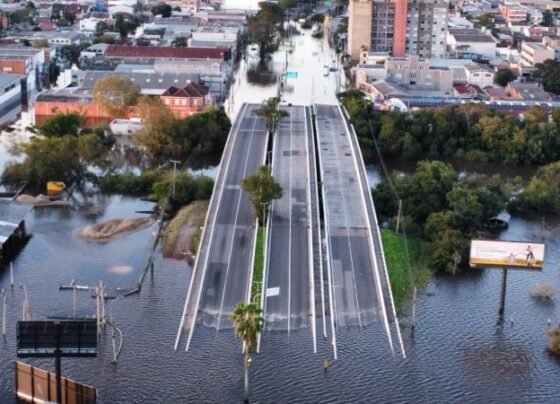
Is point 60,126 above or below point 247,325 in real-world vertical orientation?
above

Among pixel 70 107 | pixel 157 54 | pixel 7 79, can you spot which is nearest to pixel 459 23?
pixel 157 54

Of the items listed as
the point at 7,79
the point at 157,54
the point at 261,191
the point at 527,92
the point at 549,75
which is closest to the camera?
the point at 261,191

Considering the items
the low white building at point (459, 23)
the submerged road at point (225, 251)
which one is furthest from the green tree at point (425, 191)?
the low white building at point (459, 23)

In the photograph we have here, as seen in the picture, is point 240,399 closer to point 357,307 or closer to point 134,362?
point 134,362

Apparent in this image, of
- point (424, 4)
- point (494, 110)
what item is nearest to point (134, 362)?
point (494, 110)

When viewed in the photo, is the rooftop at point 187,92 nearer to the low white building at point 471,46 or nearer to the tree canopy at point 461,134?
the tree canopy at point 461,134

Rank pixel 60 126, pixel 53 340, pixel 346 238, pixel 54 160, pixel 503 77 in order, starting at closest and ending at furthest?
pixel 53 340
pixel 346 238
pixel 54 160
pixel 60 126
pixel 503 77

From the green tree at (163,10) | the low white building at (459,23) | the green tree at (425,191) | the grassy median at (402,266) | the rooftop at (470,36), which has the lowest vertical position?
the grassy median at (402,266)

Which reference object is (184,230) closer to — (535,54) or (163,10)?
(535,54)
